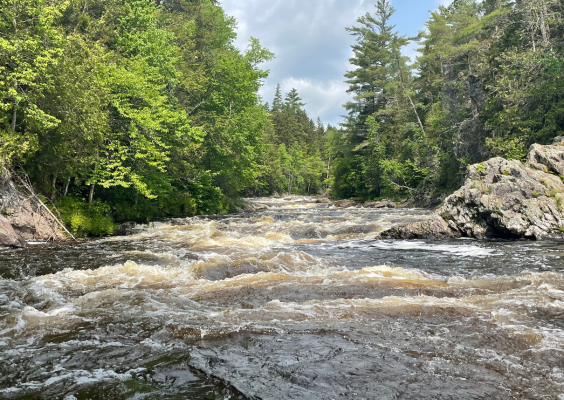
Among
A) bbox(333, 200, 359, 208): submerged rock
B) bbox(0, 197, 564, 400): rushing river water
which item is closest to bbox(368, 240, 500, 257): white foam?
bbox(0, 197, 564, 400): rushing river water

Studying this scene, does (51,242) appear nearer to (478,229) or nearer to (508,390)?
(508,390)

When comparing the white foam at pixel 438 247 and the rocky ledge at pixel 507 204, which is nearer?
the white foam at pixel 438 247

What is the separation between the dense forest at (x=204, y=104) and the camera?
43.8ft

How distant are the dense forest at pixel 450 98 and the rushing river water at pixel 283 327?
15.6 meters

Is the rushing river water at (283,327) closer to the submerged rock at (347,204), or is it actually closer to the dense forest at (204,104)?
the dense forest at (204,104)

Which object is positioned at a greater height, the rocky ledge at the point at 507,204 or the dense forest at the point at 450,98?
the dense forest at the point at 450,98

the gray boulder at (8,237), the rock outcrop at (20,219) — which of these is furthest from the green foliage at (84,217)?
the gray boulder at (8,237)

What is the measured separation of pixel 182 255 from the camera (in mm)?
10633

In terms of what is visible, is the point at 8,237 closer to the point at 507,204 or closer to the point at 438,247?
the point at 438,247

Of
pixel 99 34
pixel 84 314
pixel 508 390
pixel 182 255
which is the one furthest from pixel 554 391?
pixel 99 34

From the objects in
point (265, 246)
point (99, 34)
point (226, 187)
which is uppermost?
point (99, 34)

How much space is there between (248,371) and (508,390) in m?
2.53

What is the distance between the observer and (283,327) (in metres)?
5.12

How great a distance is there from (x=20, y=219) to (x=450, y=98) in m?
35.6
